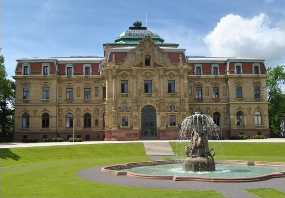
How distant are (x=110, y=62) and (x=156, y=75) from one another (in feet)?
27.2

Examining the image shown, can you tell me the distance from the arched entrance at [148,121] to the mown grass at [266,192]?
41838mm

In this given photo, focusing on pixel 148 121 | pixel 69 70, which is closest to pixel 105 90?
pixel 69 70

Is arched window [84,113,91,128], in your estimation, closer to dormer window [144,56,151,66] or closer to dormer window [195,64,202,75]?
dormer window [144,56,151,66]

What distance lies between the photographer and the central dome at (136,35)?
234 ft

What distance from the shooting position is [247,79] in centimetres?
6788

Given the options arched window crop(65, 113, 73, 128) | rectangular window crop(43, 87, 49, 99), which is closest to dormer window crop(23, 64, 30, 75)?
rectangular window crop(43, 87, 49, 99)

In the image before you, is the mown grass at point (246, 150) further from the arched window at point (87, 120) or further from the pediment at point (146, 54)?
the arched window at point (87, 120)

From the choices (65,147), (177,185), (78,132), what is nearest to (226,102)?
(78,132)

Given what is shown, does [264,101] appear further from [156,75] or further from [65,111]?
[65,111]

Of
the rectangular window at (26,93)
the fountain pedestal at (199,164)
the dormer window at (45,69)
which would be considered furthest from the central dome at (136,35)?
the fountain pedestal at (199,164)

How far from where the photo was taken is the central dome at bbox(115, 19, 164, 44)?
7138cm

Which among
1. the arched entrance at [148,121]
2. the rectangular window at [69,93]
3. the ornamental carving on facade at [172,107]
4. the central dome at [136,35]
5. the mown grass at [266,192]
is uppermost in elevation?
the central dome at [136,35]

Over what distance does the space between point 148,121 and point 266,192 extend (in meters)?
42.7

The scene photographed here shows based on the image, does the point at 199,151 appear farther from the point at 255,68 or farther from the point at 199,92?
the point at 255,68
